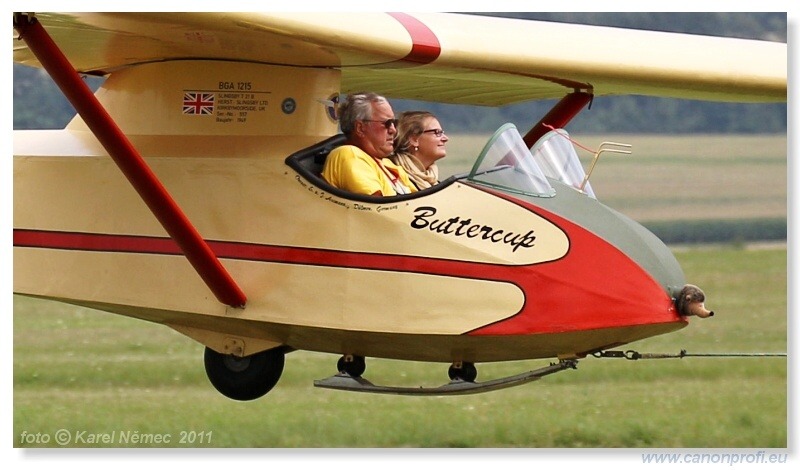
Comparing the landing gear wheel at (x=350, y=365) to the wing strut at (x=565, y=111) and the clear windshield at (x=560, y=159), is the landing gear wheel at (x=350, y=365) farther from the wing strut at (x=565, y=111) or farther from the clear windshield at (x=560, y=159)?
the wing strut at (x=565, y=111)

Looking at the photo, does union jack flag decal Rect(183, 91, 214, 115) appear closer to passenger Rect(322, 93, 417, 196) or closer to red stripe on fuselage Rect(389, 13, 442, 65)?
passenger Rect(322, 93, 417, 196)

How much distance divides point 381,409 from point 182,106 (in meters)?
2.93

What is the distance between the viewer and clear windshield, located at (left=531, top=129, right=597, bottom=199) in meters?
9.91

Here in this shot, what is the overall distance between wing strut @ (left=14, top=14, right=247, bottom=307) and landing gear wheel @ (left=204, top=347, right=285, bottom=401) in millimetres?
1019

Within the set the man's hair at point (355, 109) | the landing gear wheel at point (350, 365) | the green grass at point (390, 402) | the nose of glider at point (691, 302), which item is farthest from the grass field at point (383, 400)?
the man's hair at point (355, 109)

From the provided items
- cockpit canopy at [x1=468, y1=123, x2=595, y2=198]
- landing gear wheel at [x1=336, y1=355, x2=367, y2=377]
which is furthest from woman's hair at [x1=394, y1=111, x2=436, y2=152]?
landing gear wheel at [x1=336, y1=355, x2=367, y2=377]

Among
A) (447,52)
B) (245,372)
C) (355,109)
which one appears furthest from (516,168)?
(245,372)

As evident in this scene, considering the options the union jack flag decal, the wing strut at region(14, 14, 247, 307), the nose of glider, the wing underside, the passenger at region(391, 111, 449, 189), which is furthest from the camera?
the union jack flag decal

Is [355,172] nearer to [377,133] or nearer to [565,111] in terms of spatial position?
[377,133]

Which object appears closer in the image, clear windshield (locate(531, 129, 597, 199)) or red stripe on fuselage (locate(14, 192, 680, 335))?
red stripe on fuselage (locate(14, 192, 680, 335))

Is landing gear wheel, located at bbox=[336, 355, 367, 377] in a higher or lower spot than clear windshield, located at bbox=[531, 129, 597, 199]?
lower

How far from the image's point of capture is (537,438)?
11055 millimetres

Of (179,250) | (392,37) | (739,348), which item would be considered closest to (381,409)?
(179,250)

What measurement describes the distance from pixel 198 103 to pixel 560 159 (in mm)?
2602
